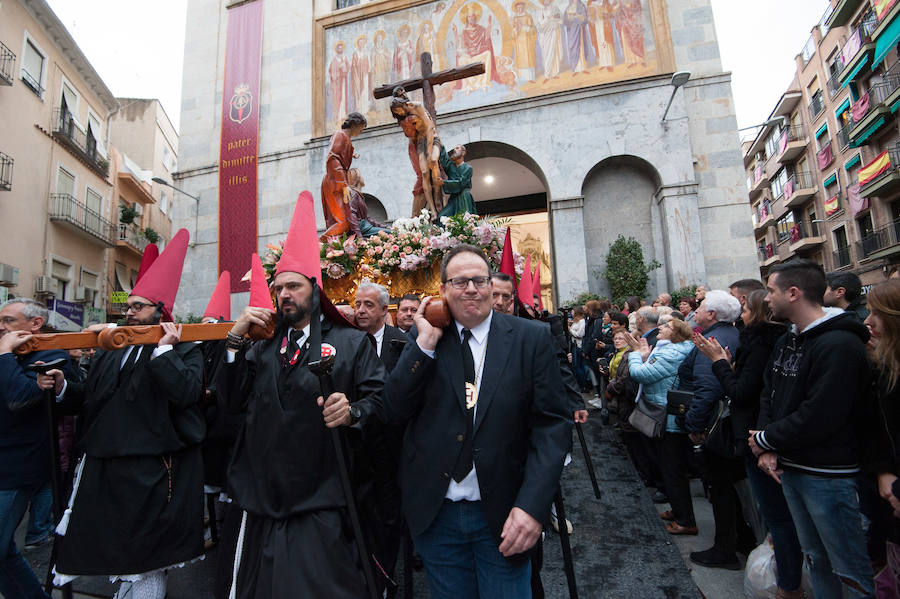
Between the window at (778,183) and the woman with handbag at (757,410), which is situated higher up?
the window at (778,183)

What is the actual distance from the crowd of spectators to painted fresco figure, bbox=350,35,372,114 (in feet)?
44.2

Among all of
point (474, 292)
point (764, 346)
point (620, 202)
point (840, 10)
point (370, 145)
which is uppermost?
point (840, 10)

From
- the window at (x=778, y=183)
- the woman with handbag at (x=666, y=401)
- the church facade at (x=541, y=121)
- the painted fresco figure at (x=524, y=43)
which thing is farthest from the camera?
the window at (x=778, y=183)

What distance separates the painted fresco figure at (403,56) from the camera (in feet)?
46.8

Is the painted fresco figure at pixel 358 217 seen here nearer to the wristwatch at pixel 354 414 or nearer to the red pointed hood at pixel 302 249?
the red pointed hood at pixel 302 249

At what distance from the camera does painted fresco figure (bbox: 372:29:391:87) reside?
47.2 ft

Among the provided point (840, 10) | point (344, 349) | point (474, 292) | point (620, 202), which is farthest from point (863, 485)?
point (840, 10)

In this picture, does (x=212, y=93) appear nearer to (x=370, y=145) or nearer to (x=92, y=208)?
(x=370, y=145)

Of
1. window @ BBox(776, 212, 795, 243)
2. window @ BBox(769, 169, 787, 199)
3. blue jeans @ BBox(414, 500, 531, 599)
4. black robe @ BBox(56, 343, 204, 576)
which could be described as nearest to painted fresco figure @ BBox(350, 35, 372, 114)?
black robe @ BBox(56, 343, 204, 576)

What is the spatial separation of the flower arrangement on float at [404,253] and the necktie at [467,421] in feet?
11.5

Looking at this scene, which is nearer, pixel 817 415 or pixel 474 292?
pixel 474 292

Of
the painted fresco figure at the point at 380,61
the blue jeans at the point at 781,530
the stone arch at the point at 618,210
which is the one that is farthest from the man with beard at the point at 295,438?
the painted fresco figure at the point at 380,61

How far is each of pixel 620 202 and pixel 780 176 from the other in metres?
28.7

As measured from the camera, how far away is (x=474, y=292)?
1971mm
